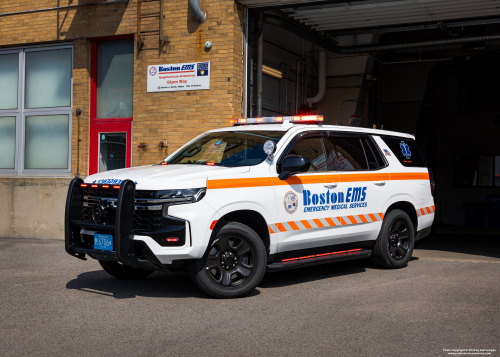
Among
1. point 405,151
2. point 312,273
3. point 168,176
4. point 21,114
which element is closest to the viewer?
point 168,176

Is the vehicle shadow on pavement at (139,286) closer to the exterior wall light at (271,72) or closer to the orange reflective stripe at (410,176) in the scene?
the orange reflective stripe at (410,176)

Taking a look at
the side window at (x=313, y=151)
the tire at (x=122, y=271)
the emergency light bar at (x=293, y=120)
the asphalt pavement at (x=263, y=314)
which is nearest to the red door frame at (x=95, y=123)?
the asphalt pavement at (x=263, y=314)

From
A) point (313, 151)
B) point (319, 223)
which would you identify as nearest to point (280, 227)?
point (319, 223)

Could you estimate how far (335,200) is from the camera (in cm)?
741

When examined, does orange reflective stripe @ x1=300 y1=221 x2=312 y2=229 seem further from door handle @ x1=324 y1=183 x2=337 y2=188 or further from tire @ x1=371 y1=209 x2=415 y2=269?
tire @ x1=371 y1=209 x2=415 y2=269

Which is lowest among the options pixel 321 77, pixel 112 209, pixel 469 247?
pixel 469 247

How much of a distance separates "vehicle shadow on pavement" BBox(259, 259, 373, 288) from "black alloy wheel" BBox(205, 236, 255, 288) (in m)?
0.84

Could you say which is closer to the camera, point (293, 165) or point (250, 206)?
point (250, 206)

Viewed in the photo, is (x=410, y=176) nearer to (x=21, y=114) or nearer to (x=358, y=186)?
(x=358, y=186)

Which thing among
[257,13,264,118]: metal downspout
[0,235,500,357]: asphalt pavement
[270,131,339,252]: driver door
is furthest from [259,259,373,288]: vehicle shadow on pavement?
[257,13,264,118]: metal downspout

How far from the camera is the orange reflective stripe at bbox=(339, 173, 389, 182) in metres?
7.57

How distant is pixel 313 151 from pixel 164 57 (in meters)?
5.81

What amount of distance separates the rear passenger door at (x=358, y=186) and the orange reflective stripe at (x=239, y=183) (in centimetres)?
120

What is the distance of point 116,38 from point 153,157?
114 inches
